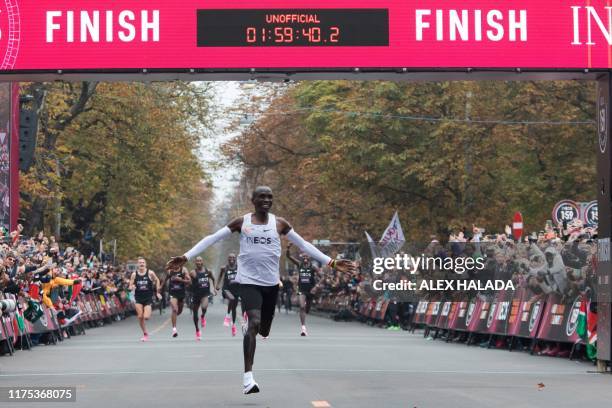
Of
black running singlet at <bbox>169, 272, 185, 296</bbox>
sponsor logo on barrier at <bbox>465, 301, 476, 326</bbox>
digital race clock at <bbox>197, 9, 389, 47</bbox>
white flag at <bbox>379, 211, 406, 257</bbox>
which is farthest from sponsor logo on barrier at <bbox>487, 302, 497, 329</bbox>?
white flag at <bbox>379, 211, 406, 257</bbox>

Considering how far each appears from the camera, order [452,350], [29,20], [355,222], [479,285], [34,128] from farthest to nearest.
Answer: [355,222], [34,128], [479,285], [452,350], [29,20]

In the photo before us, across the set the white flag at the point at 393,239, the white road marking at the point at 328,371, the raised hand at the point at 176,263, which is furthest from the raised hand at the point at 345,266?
the white flag at the point at 393,239

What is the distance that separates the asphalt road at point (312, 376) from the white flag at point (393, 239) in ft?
51.6

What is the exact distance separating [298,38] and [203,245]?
5331 millimetres

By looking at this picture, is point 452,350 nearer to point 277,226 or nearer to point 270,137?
point 277,226

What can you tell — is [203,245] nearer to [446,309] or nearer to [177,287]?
[446,309]

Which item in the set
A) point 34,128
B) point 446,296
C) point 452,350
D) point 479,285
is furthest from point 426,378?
point 34,128

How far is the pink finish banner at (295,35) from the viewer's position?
18.0m

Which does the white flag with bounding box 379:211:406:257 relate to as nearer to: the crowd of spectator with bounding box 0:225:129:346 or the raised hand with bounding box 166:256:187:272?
the crowd of spectator with bounding box 0:225:129:346

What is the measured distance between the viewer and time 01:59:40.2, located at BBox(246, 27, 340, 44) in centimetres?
1797

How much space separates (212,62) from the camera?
18172 mm

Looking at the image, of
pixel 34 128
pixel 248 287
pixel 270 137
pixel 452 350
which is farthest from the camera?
pixel 270 137

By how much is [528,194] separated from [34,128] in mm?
18453

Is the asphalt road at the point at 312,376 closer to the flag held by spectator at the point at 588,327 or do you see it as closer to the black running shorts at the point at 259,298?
the flag held by spectator at the point at 588,327
